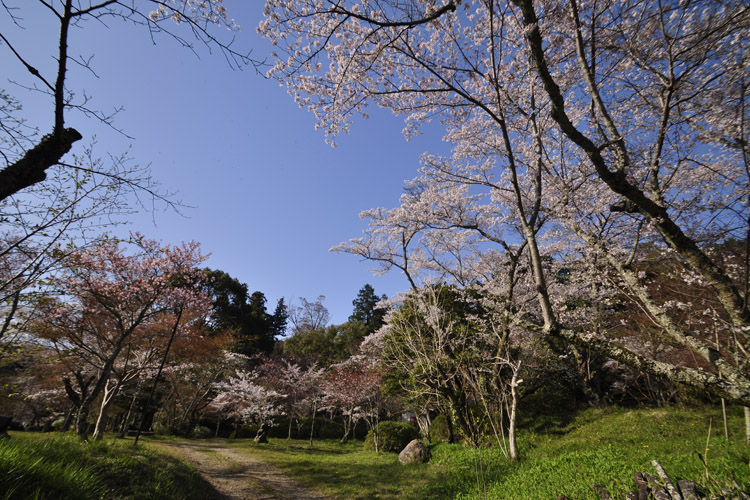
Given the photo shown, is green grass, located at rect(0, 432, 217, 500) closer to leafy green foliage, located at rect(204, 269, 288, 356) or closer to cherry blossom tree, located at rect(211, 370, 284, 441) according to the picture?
cherry blossom tree, located at rect(211, 370, 284, 441)

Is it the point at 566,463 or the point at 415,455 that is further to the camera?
the point at 415,455

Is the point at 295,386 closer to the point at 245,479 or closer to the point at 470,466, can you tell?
the point at 245,479

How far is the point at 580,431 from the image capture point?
8.77 metres

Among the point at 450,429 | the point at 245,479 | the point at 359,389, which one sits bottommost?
the point at 245,479

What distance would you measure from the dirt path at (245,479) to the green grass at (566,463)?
509 mm

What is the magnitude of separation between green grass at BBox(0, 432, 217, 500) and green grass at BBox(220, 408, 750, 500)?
344 cm

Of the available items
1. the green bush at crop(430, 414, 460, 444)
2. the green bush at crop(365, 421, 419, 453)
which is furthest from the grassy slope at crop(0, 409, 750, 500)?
the green bush at crop(365, 421, 419, 453)

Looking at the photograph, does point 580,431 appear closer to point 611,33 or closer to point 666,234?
point 666,234

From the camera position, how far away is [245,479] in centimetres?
790

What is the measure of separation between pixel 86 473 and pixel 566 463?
8161 millimetres

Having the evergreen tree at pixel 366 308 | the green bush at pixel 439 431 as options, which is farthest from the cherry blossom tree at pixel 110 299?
the evergreen tree at pixel 366 308

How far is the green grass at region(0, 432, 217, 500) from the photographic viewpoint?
3.09 m

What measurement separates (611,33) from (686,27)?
2.99ft

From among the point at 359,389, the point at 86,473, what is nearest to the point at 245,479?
the point at 86,473
